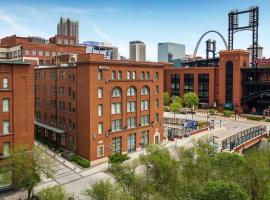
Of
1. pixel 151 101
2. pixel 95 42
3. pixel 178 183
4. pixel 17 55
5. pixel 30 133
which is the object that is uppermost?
pixel 95 42

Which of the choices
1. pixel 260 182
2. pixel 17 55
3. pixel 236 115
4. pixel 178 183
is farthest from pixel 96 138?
pixel 236 115

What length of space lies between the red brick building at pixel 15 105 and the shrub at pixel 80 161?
1017 cm

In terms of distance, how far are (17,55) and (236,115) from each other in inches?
2860

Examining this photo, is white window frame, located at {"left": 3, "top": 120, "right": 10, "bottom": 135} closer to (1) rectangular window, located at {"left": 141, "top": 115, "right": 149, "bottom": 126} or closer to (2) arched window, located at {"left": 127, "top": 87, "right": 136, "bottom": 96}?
(2) arched window, located at {"left": 127, "top": 87, "right": 136, "bottom": 96}

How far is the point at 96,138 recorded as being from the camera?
52000 mm

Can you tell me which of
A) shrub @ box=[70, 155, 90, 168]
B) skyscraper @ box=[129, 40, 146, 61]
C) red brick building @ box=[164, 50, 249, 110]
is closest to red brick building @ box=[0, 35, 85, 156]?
shrub @ box=[70, 155, 90, 168]

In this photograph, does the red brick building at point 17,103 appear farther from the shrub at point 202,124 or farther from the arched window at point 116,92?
the shrub at point 202,124

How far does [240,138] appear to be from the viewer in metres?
65.4

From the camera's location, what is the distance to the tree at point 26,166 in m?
34.7

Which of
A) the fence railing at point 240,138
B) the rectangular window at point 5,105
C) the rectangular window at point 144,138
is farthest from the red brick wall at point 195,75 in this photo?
the rectangular window at point 5,105

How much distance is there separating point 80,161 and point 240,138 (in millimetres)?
34690

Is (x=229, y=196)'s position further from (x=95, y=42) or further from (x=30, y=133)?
(x=95, y=42)

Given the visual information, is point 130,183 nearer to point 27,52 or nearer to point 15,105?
point 15,105

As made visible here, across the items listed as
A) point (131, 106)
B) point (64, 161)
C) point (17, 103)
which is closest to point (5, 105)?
point (17, 103)
